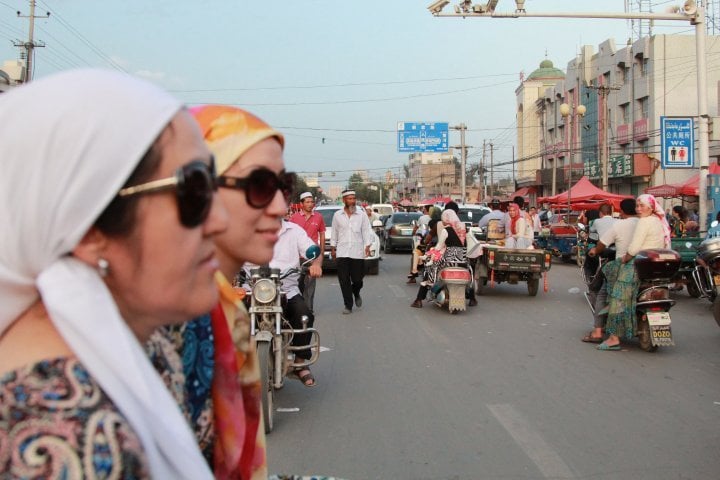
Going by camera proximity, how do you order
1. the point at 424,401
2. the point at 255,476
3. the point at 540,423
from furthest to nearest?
the point at 424,401
the point at 540,423
the point at 255,476

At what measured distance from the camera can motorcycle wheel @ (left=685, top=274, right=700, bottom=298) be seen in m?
13.1

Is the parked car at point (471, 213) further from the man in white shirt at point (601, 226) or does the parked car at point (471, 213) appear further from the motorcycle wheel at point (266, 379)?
the motorcycle wheel at point (266, 379)

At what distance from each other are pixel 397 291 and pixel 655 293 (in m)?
7.31

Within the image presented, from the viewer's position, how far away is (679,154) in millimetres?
17547

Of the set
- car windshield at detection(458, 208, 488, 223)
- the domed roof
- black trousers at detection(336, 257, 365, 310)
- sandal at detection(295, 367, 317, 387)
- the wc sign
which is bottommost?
sandal at detection(295, 367, 317, 387)

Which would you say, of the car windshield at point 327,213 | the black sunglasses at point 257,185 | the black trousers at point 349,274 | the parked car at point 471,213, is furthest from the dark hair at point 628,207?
the parked car at point 471,213

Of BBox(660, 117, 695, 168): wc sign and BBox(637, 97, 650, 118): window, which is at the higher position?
BBox(637, 97, 650, 118): window

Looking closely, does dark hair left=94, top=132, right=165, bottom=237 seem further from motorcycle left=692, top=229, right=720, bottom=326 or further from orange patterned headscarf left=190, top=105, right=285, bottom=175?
motorcycle left=692, top=229, right=720, bottom=326

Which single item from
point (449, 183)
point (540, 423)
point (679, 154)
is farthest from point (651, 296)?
point (449, 183)

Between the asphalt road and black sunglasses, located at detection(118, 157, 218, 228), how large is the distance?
145 inches

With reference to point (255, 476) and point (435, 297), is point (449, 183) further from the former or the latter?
point (255, 476)

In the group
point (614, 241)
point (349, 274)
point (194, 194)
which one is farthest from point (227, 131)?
point (349, 274)

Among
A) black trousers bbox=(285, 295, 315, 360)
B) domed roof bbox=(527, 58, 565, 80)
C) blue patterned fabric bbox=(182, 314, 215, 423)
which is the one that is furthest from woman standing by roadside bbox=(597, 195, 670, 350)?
domed roof bbox=(527, 58, 565, 80)

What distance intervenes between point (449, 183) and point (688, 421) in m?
96.3
